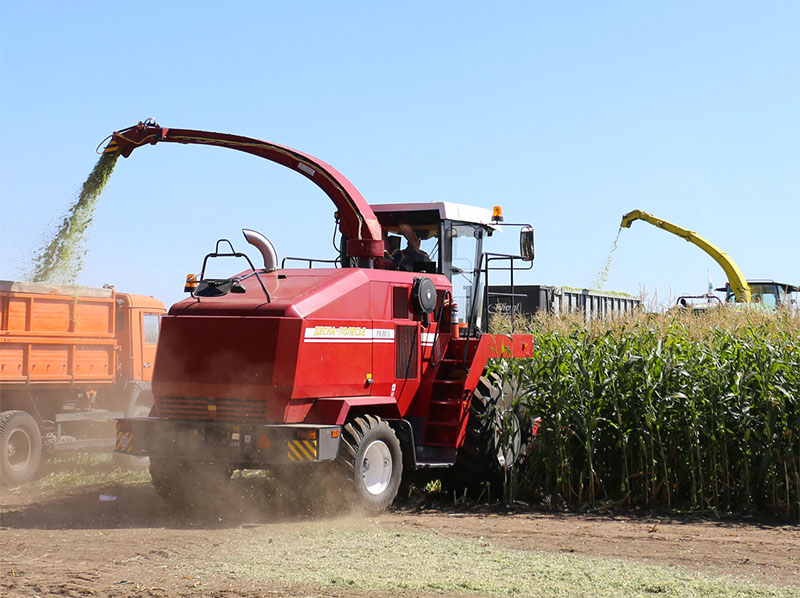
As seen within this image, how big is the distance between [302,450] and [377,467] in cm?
109

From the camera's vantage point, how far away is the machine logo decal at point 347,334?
8.49m

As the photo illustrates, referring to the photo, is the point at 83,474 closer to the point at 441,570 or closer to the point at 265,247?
the point at 265,247

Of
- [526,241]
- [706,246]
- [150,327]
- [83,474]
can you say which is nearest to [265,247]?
[526,241]

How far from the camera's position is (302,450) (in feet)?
26.6

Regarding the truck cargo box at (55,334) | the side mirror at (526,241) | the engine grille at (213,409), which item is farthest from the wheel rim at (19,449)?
the side mirror at (526,241)

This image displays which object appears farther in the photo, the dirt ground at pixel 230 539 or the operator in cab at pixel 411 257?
the operator in cab at pixel 411 257

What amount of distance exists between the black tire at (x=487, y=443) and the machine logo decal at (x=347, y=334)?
4.34 feet

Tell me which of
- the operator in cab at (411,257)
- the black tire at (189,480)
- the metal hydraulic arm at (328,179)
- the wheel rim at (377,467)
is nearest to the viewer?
the wheel rim at (377,467)

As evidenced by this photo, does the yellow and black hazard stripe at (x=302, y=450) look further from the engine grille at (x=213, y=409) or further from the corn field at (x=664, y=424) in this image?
the corn field at (x=664, y=424)

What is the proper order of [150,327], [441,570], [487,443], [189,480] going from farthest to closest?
Result: 1. [150,327]
2. [487,443]
3. [189,480]
4. [441,570]

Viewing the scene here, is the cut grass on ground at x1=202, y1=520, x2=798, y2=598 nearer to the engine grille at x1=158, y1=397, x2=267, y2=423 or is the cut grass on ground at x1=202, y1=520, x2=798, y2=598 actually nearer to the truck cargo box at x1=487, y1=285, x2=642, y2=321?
the engine grille at x1=158, y1=397, x2=267, y2=423

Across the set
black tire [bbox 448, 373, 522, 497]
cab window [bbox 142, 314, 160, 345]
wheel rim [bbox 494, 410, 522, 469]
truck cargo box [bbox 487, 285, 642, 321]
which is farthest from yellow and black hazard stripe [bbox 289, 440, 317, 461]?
truck cargo box [bbox 487, 285, 642, 321]

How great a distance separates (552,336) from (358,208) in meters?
2.92

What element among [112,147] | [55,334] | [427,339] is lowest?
[427,339]
